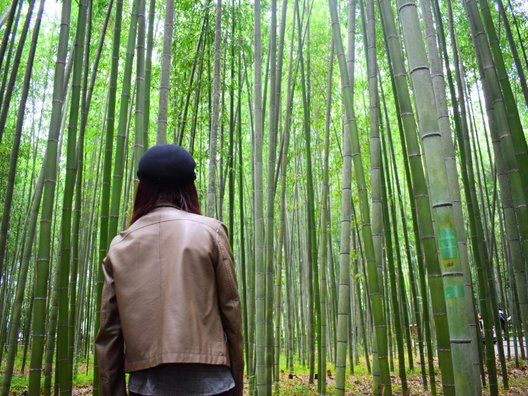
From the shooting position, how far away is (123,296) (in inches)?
46.9

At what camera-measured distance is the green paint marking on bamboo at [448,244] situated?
129cm

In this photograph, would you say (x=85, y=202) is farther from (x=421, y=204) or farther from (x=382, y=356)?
(x=421, y=204)

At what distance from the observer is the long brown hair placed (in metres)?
1.29

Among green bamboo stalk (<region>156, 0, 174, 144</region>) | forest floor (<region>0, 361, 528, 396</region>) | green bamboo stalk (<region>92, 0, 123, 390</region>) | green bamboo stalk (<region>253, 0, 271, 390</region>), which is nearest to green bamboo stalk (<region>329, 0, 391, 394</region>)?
green bamboo stalk (<region>253, 0, 271, 390</region>)

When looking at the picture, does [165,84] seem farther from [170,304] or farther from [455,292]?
[455,292]

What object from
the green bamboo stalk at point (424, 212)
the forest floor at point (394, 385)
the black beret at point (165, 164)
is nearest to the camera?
the black beret at point (165, 164)

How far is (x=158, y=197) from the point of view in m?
1.29

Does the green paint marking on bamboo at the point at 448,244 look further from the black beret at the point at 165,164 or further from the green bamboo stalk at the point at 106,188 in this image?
the green bamboo stalk at the point at 106,188

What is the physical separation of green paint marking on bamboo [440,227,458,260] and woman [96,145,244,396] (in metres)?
0.58

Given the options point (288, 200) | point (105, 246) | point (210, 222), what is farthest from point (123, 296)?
point (288, 200)

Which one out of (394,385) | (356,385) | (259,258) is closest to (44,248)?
(259,258)

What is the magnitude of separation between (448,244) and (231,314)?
618 millimetres

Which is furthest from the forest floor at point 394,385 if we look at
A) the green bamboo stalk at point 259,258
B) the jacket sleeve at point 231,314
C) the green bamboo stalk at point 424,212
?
the jacket sleeve at point 231,314

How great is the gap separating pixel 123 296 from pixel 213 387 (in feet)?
1.03
